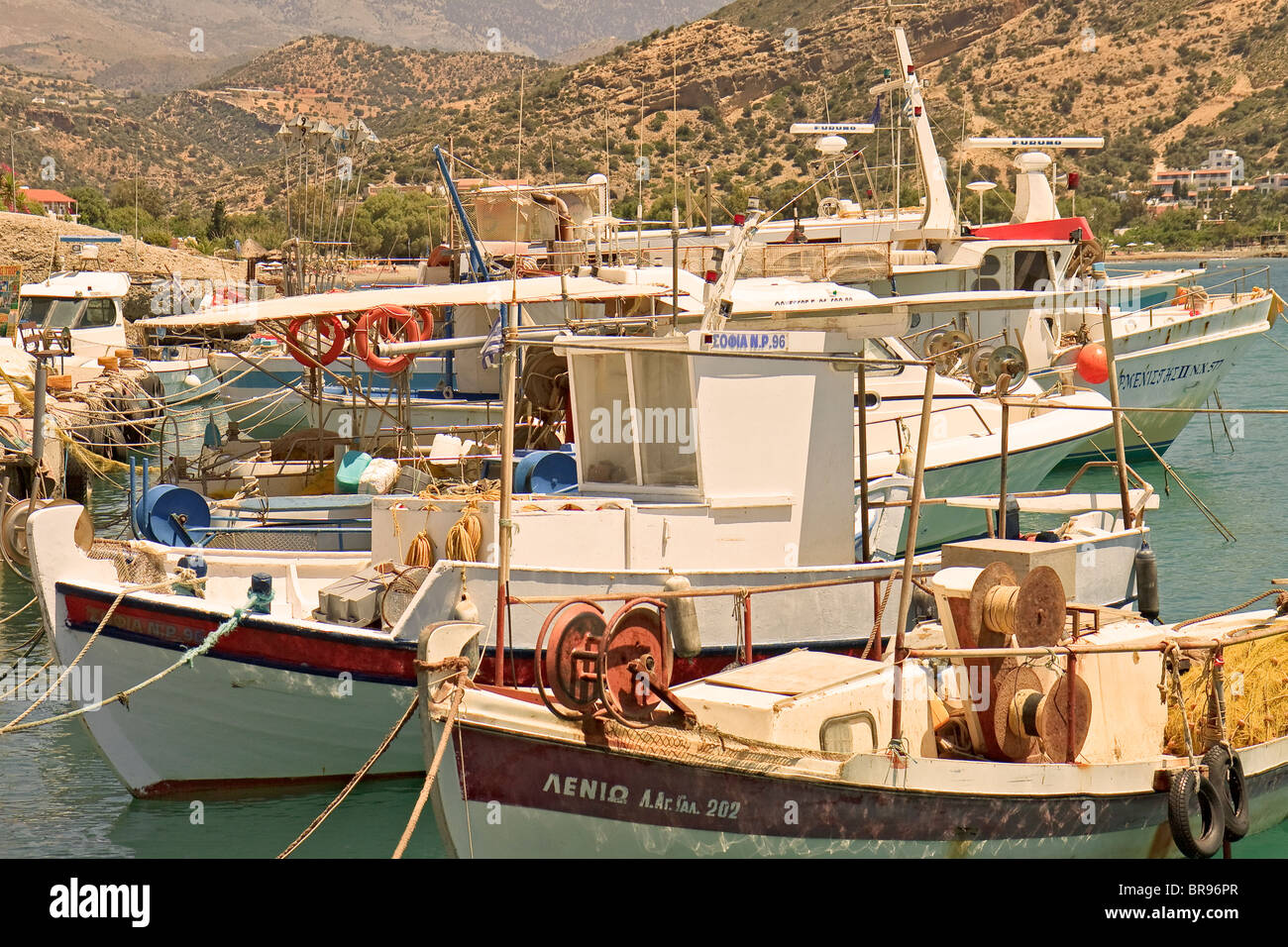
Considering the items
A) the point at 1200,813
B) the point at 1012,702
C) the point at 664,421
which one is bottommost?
the point at 1200,813

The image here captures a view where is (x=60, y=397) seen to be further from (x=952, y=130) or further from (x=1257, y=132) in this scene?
(x=1257, y=132)

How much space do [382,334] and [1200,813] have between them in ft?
35.3

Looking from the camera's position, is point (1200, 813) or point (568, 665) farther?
point (1200, 813)

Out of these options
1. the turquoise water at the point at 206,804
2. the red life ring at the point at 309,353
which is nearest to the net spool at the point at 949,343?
the turquoise water at the point at 206,804

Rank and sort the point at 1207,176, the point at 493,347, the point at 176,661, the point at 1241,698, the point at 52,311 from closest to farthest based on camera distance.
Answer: the point at 1241,698 → the point at 176,661 → the point at 493,347 → the point at 52,311 → the point at 1207,176

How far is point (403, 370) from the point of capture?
16.2 meters

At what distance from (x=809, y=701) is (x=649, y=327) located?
6512mm

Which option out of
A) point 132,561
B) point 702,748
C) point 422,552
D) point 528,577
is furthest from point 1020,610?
point 132,561

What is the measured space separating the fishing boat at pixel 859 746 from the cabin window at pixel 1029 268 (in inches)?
715

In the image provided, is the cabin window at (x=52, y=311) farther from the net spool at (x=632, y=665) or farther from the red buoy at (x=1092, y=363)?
the net spool at (x=632, y=665)

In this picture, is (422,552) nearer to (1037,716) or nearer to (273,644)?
(273,644)

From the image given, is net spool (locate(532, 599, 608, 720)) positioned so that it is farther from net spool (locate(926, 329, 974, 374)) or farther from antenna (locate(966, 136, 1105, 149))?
antenna (locate(966, 136, 1105, 149))

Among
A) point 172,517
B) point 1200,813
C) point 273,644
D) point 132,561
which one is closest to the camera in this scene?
point 1200,813

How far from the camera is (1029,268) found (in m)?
27.7
